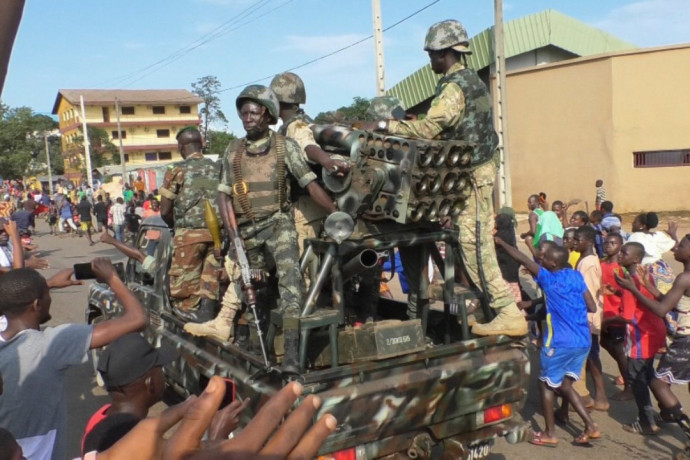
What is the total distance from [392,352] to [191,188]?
9.49 ft

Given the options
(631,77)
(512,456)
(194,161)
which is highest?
(631,77)

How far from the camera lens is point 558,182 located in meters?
20.3

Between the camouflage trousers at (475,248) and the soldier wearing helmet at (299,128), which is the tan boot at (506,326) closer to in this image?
the camouflage trousers at (475,248)

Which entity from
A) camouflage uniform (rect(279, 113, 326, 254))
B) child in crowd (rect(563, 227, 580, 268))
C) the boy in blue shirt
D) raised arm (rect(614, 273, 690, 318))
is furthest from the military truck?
child in crowd (rect(563, 227, 580, 268))

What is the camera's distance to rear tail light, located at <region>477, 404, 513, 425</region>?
4.02 m

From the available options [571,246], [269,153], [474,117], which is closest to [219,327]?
[269,153]

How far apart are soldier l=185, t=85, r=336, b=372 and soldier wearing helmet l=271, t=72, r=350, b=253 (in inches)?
6.0

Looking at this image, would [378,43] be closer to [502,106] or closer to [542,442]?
[502,106]

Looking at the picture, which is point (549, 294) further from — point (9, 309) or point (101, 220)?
point (101, 220)

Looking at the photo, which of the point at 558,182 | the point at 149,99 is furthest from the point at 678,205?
the point at 149,99

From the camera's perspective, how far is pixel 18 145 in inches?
2029

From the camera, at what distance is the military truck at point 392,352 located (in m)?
3.58

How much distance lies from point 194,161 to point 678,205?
17133 millimetres

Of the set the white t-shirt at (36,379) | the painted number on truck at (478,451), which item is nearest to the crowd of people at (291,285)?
the white t-shirt at (36,379)
